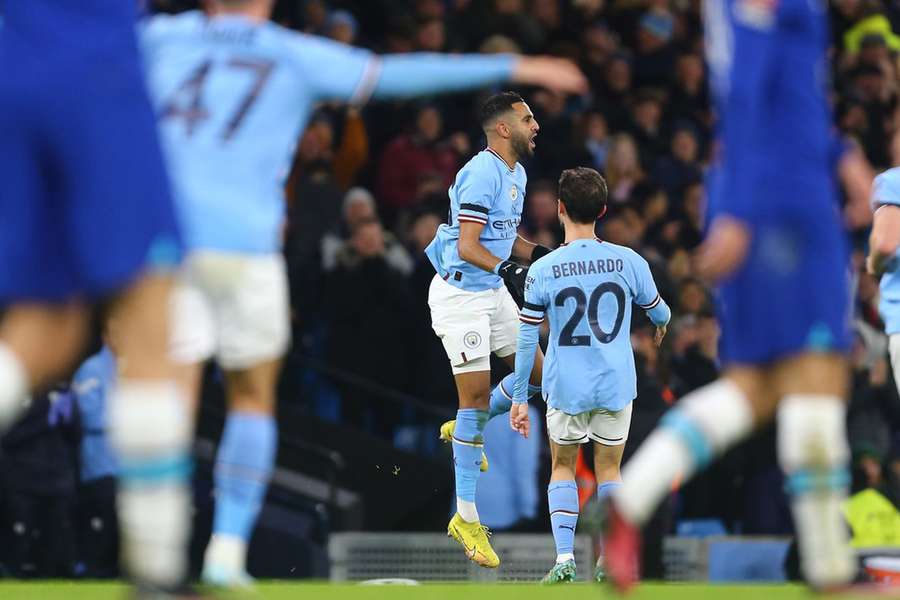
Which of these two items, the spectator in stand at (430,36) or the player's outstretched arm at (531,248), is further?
the spectator in stand at (430,36)

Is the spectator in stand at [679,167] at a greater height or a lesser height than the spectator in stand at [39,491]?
greater

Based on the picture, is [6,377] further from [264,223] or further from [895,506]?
[895,506]

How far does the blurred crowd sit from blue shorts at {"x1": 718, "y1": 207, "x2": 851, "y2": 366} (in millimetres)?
6941

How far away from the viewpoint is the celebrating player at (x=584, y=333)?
10.2 meters

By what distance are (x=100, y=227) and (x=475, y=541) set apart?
5921mm

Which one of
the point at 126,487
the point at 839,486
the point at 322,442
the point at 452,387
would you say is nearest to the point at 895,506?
the point at 452,387

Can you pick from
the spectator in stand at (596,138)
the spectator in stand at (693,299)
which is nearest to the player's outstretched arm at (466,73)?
the spectator in stand at (693,299)

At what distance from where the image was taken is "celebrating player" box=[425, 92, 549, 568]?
10961mm

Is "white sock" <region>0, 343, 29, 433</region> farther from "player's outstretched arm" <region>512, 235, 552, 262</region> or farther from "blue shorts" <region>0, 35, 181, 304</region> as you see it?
"player's outstretched arm" <region>512, 235, 552, 262</region>

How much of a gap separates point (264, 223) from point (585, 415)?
3.69 meters

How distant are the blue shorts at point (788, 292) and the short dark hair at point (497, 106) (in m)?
4.99

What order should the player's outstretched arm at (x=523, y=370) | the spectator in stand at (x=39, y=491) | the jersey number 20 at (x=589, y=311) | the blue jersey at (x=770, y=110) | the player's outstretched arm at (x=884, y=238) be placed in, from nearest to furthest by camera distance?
1. the blue jersey at (x=770, y=110)
2. the player's outstretched arm at (x=884, y=238)
3. the jersey number 20 at (x=589, y=311)
4. the player's outstretched arm at (x=523, y=370)
5. the spectator in stand at (x=39, y=491)

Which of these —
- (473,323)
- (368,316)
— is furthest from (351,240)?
(473,323)

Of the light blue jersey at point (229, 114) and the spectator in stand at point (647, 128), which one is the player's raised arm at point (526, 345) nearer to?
the light blue jersey at point (229, 114)
